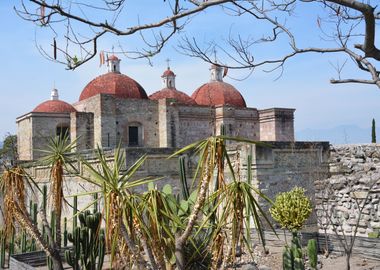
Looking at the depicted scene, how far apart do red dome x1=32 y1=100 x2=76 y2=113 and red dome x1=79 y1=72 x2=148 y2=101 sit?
117 cm

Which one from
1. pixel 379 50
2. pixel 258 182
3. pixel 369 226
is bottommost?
pixel 369 226

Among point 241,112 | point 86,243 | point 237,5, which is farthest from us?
point 241,112

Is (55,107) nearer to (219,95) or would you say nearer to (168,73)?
(168,73)

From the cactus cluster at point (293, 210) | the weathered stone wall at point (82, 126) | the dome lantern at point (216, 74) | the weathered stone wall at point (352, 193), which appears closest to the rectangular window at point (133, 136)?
the weathered stone wall at point (82, 126)

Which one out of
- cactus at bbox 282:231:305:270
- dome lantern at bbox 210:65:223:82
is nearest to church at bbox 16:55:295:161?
dome lantern at bbox 210:65:223:82

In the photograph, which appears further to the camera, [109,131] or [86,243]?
[109,131]

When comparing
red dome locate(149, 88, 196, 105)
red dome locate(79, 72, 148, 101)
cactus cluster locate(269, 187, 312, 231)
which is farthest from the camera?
red dome locate(149, 88, 196, 105)

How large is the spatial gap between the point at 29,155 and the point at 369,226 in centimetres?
1772

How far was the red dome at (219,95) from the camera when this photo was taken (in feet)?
89.8

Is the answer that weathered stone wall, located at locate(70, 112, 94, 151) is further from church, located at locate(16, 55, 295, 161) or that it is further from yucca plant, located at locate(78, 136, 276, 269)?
yucca plant, located at locate(78, 136, 276, 269)

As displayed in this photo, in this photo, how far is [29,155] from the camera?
23625mm

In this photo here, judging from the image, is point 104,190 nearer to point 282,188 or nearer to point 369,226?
point 369,226

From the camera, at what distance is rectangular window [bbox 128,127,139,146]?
937 inches

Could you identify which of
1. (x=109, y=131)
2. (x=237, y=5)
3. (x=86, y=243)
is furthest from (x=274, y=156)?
(x=109, y=131)
